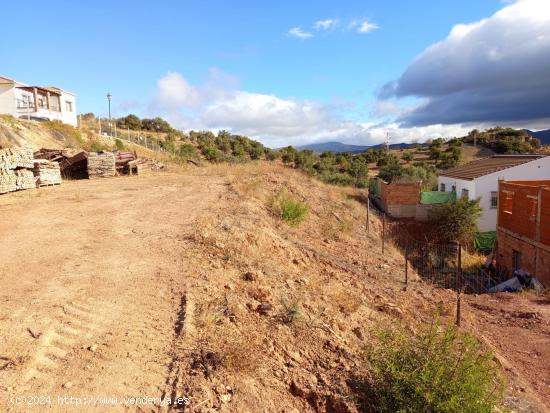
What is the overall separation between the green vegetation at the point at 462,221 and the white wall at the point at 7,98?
3007 centimetres

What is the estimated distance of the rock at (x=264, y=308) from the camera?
16.6 ft

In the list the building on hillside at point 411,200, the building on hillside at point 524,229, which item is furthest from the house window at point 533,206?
the building on hillside at point 411,200

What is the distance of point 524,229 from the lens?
54.1 ft

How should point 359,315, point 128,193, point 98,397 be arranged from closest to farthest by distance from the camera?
point 98,397 < point 359,315 < point 128,193

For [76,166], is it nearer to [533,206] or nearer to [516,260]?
[533,206]

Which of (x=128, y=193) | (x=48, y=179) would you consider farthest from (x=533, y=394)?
(x=48, y=179)

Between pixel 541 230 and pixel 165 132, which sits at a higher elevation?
pixel 165 132

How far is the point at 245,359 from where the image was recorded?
3.87m

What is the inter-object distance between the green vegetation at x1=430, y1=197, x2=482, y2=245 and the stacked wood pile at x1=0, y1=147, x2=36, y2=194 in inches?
766

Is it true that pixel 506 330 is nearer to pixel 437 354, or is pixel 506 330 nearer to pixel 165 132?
pixel 437 354

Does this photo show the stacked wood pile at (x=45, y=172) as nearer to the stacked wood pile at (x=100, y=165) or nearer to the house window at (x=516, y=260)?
the stacked wood pile at (x=100, y=165)

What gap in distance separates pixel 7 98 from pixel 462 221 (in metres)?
31.2

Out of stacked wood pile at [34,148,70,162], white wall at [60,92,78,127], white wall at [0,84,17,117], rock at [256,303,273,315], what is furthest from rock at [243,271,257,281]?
white wall at [60,92,78,127]

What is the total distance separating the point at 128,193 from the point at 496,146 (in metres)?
59.4
